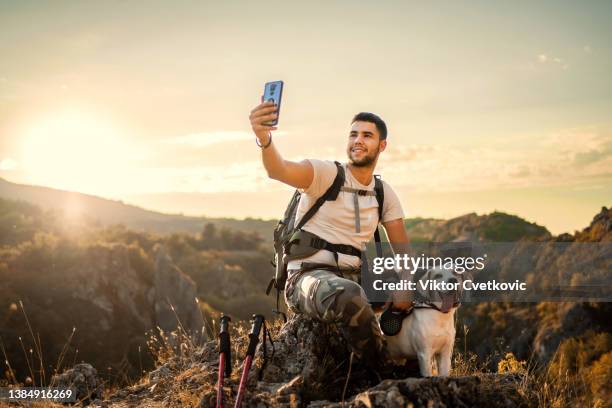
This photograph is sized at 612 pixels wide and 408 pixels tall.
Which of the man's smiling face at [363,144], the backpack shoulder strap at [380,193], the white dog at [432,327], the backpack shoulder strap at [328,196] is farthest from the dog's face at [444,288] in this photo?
the man's smiling face at [363,144]

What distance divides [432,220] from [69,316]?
7775 cm

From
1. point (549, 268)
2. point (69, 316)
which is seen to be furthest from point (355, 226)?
point (549, 268)

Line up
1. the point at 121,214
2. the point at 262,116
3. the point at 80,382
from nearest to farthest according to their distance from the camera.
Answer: the point at 262,116 < the point at 80,382 < the point at 121,214

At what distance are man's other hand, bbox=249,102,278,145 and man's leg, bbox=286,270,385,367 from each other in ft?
4.76

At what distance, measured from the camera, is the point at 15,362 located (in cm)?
2173

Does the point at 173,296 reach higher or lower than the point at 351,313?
lower

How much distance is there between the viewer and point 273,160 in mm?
5152

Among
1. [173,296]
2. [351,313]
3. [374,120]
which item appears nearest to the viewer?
[351,313]

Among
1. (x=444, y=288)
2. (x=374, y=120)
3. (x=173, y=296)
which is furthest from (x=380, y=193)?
(x=173, y=296)

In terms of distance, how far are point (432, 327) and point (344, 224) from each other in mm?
1327

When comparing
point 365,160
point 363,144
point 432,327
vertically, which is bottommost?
point 432,327

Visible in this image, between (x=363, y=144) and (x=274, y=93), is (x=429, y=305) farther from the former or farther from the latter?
(x=274, y=93)

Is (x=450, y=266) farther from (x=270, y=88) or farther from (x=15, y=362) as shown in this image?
(x=15, y=362)

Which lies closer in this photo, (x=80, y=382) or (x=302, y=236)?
(x=302, y=236)
